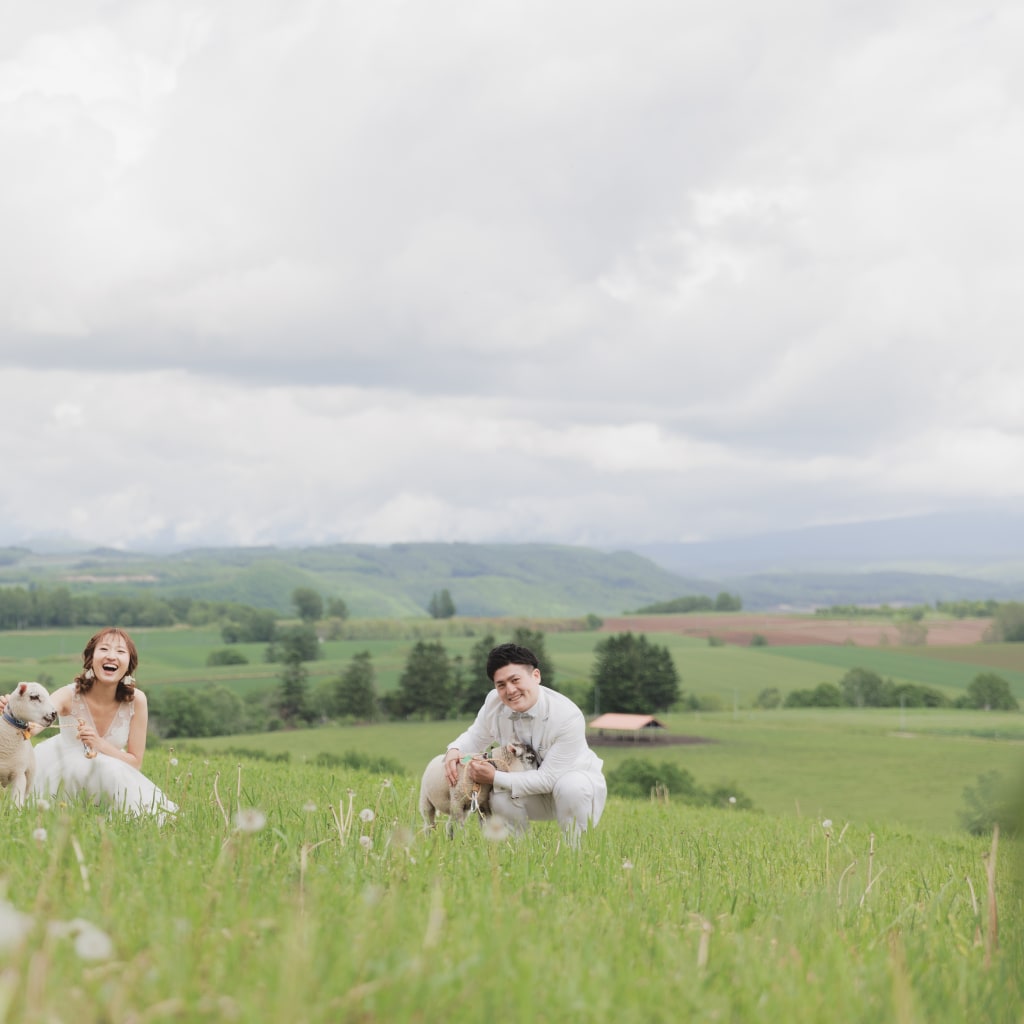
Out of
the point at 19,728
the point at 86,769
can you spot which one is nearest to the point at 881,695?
the point at 86,769

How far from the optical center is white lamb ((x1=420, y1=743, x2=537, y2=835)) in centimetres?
858

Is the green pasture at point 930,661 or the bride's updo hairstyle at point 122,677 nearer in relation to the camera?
the bride's updo hairstyle at point 122,677

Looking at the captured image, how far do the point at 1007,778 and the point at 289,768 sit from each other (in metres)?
14.2

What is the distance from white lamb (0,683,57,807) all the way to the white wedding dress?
19cm

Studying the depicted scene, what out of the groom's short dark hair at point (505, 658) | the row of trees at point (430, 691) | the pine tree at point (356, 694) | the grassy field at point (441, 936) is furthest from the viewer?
the pine tree at point (356, 694)

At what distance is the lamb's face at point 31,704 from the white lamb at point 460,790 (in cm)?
315

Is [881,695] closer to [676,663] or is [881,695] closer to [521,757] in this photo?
[676,663]

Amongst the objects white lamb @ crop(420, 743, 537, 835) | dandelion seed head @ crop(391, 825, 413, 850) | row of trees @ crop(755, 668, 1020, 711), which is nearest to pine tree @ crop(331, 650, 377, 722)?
row of trees @ crop(755, 668, 1020, 711)

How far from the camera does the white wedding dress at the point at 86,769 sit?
8.49 m

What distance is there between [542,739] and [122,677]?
3.90 metres

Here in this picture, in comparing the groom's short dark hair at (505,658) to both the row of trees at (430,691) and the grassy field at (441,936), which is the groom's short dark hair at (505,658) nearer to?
the grassy field at (441,936)

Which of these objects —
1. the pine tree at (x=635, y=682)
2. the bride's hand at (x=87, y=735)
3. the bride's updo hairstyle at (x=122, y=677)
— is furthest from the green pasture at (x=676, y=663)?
the bride's hand at (x=87, y=735)

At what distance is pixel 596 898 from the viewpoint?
5195 mm

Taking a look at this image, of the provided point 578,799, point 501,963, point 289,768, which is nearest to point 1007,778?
point 501,963
